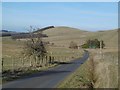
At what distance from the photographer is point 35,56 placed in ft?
158

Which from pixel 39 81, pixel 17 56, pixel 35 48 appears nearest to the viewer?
pixel 39 81

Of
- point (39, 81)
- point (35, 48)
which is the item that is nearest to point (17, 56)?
point (35, 48)

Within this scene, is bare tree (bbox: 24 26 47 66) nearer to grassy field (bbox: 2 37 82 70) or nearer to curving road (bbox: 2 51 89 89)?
grassy field (bbox: 2 37 82 70)

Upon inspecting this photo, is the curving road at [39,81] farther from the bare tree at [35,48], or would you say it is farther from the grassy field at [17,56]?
the bare tree at [35,48]

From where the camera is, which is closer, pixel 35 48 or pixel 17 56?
pixel 35 48

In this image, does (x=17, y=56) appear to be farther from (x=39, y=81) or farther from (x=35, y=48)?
(x=39, y=81)

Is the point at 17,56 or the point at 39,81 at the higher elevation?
the point at 39,81

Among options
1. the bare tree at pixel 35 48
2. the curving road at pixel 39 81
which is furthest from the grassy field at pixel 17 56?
the curving road at pixel 39 81

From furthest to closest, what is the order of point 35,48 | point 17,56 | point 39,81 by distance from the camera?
1. point 17,56
2. point 35,48
3. point 39,81

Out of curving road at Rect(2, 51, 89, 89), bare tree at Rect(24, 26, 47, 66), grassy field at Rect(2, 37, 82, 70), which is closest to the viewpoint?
curving road at Rect(2, 51, 89, 89)

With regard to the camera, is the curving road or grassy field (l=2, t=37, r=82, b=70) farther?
grassy field (l=2, t=37, r=82, b=70)

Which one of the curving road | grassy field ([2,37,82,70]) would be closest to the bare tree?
grassy field ([2,37,82,70])

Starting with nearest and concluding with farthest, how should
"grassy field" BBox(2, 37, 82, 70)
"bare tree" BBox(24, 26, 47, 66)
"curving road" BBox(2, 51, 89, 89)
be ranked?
"curving road" BBox(2, 51, 89, 89)
"grassy field" BBox(2, 37, 82, 70)
"bare tree" BBox(24, 26, 47, 66)

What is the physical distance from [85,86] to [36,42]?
3026 cm
